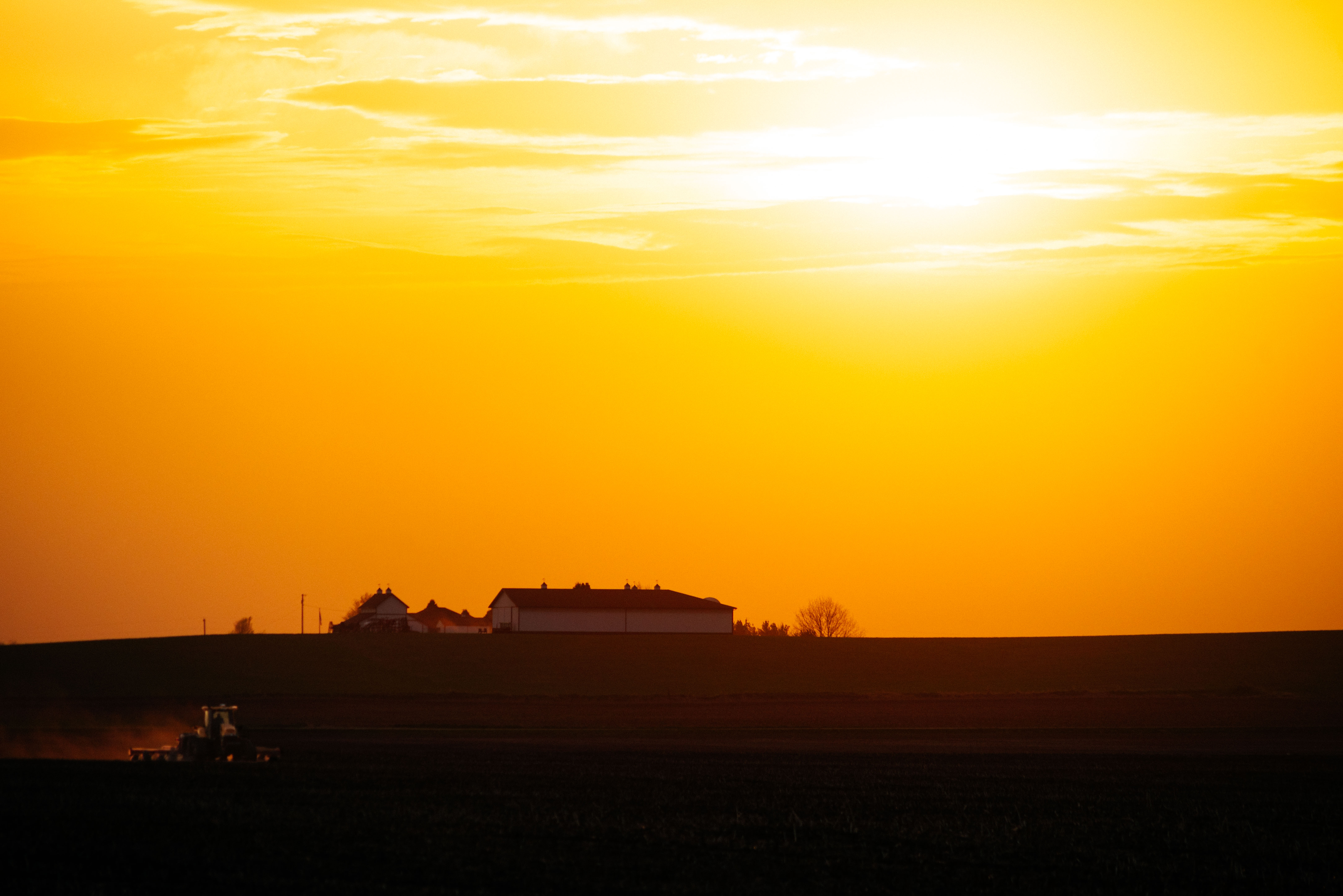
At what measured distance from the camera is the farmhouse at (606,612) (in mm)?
129875

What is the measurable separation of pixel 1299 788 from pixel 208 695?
216 feet

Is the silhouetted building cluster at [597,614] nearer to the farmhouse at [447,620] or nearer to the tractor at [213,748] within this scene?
the farmhouse at [447,620]

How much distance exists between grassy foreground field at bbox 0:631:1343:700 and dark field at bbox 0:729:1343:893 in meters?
48.4

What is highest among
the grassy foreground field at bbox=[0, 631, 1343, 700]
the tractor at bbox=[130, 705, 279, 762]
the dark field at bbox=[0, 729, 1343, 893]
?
the grassy foreground field at bbox=[0, 631, 1343, 700]

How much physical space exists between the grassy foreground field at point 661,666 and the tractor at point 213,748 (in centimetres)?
4419

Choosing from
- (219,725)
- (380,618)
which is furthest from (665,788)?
(380,618)

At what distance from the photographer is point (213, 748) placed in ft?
130

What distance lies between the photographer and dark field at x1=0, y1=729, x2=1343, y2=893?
69.1 ft

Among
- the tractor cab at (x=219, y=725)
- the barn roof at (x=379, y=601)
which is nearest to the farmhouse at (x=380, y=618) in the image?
the barn roof at (x=379, y=601)

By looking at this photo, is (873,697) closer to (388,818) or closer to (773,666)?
(773,666)

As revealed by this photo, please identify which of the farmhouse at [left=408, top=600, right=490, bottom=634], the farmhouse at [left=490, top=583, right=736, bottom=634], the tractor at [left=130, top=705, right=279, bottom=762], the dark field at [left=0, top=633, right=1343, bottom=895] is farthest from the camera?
the farmhouse at [left=408, top=600, right=490, bottom=634]

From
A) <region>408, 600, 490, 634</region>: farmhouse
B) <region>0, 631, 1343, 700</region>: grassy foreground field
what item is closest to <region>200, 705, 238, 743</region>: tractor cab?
<region>0, 631, 1343, 700</region>: grassy foreground field

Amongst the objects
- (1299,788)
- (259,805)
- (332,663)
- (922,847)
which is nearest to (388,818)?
(259,805)

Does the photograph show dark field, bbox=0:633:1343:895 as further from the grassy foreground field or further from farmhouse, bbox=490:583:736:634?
farmhouse, bbox=490:583:736:634
